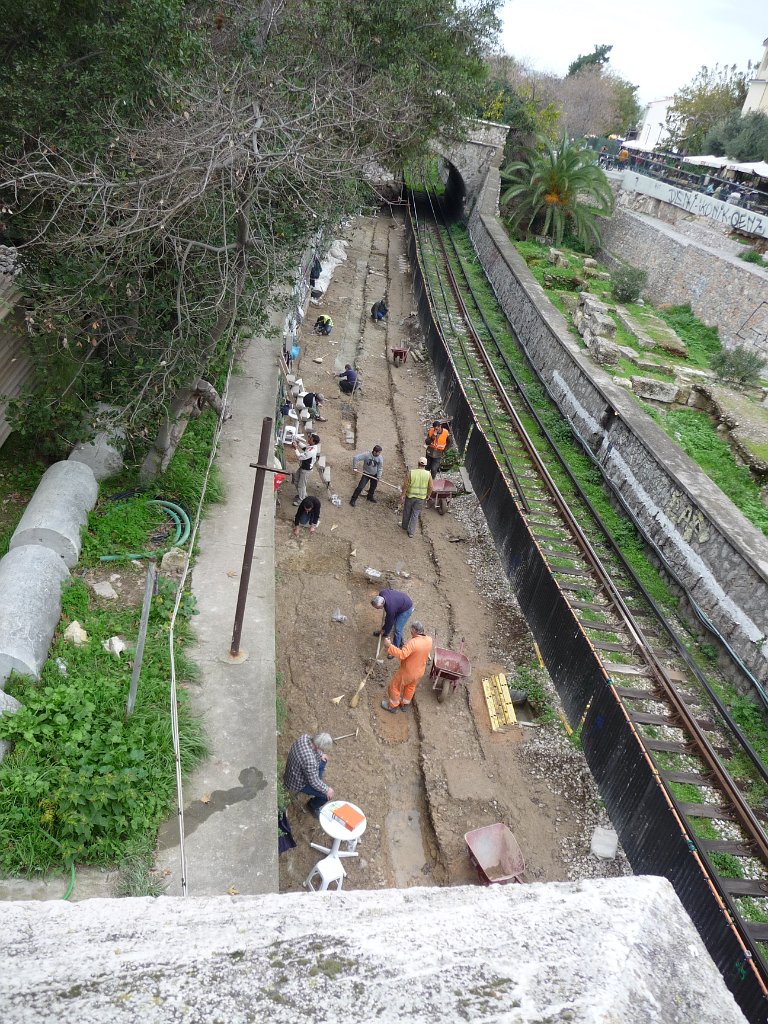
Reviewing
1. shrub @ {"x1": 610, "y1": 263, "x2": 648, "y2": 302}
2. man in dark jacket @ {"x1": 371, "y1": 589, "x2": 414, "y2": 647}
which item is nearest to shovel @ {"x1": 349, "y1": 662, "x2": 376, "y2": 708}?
man in dark jacket @ {"x1": 371, "y1": 589, "x2": 414, "y2": 647}

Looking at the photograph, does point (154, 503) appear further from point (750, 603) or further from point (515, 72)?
point (515, 72)

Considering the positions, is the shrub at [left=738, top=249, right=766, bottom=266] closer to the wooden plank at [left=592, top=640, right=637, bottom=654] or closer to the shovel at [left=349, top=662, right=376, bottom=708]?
the wooden plank at [left=592, top=640, right=637, bottom=654]

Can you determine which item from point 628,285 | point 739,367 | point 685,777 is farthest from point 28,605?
point 628,285

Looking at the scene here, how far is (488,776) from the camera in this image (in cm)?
895

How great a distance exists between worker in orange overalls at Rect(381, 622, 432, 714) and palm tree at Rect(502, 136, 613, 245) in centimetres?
2608

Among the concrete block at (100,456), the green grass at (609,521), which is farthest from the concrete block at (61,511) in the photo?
the green grass at (609,521)

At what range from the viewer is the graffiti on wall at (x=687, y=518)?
11798mm

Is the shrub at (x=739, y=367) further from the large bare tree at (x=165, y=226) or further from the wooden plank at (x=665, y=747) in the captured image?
the wooden plank at (x=665, y=747)

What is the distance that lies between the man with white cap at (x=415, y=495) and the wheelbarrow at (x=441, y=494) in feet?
2.95

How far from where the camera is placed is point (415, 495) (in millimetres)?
12688

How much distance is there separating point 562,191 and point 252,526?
2793 cm

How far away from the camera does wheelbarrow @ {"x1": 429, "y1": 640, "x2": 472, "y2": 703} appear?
981cm

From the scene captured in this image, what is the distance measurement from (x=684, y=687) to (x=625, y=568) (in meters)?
2.79

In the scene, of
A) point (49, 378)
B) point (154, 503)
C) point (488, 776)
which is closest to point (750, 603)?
point (488, 776)
